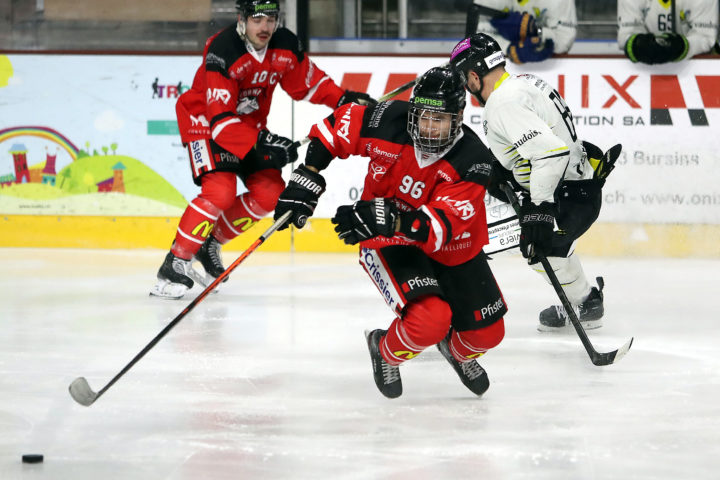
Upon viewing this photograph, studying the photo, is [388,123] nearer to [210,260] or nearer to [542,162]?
[542,162]

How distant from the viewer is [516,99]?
3293 mm

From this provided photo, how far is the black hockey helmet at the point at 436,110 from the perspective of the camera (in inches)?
98.8

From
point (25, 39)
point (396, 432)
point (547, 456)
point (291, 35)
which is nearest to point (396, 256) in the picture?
point (396, 432)

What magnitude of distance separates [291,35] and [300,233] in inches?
68.8

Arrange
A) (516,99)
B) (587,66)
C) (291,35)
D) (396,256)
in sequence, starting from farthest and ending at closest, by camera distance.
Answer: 1. (587,66)
2. (291,35)
3. (516,99)
4. (396,256)

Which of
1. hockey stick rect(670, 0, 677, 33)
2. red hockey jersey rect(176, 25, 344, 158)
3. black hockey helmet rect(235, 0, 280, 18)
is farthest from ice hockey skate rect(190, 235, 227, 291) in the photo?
hockey stick rect(670, 0, 677, 33)

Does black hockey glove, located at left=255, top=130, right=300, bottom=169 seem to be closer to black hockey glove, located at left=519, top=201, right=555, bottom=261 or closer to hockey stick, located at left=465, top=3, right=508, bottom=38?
black hockey glove, located at left=519, top=201, right=555, bottom=261

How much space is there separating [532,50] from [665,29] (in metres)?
0.78

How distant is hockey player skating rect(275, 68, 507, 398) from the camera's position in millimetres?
2512

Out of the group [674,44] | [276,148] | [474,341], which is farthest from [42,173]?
[474,341]

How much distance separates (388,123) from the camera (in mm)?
2699

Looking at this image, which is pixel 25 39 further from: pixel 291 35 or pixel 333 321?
pixel 333 321

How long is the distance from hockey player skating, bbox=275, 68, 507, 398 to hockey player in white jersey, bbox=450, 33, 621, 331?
47cm

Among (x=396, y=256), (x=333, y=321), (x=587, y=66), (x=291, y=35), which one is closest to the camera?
(x=396, y=256)
